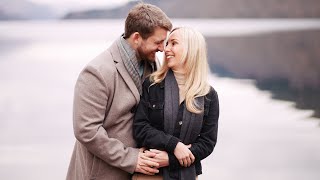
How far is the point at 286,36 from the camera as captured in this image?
1580 cm

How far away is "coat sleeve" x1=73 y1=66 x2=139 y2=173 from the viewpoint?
71.4 inches

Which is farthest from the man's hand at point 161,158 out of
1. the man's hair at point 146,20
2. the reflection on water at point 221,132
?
the reflection on water at point 221,132

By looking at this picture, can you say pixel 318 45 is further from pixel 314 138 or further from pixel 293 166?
pixel 293 166

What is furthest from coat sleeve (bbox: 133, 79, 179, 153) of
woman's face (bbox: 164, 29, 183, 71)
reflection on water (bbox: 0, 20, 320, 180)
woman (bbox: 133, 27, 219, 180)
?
reflection on water (bbox: 0, 20, 320, 180)

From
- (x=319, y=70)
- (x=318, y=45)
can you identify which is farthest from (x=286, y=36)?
(x=319, y=70)

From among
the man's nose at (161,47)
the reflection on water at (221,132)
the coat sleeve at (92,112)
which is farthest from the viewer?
the reflection on water at (221,132)

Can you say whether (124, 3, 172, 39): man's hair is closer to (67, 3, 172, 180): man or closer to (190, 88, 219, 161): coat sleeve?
(67, 3, 172, 180): man

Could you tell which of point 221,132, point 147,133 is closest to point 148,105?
point 147,133

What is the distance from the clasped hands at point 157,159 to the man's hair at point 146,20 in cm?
38

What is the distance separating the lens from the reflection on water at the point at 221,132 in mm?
3892

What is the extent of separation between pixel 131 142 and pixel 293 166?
92.0 inches

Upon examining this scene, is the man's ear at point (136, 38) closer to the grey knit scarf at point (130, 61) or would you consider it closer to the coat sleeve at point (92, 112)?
the grey knit scarf at point (130, 61)

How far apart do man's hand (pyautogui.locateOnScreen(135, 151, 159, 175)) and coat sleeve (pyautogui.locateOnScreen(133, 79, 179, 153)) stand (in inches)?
1.3

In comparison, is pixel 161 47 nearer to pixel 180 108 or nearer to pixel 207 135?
pixel 180 108
